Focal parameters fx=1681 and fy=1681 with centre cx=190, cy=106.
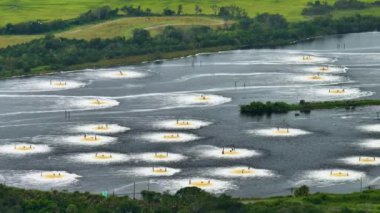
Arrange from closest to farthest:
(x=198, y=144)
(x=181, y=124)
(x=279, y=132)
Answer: (x=198, y=144) < (x=279, y=132) < (x=181, y=124)

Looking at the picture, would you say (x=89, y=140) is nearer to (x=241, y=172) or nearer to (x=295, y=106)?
(x=241, y=172)

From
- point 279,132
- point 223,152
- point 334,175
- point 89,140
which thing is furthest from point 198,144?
point 334,175

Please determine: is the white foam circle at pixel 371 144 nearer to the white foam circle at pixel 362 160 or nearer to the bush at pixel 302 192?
the white foam circle at pixel 362 160

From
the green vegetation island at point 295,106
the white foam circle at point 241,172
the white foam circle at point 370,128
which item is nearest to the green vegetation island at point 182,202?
the white foam circle at point 241,172

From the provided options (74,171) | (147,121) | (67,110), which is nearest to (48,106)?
(67,110)

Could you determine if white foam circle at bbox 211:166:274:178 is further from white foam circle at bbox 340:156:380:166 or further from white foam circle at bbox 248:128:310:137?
white foam circle at bbox 248:128:310:137

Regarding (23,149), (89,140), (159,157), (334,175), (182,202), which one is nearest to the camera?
(182,202)

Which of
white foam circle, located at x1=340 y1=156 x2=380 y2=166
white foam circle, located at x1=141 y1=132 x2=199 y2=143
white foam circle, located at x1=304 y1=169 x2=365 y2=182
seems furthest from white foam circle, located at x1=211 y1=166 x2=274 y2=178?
white foam circle, located at x1=141 y1=132 x2=199 y2=143

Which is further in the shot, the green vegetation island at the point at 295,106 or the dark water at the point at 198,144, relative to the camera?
the green vegetation island at the point at 295,106
